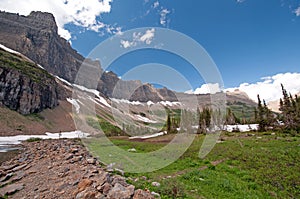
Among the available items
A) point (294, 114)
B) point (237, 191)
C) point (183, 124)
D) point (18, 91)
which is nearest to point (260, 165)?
point (237, 191)

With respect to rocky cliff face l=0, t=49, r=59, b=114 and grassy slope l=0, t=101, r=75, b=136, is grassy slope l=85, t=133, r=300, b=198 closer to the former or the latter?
grassy slope l=0, t=101, r=75, b=136

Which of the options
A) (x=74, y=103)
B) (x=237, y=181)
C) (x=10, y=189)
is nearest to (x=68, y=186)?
(x=10, y=189)

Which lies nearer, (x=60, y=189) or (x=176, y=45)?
(x=60, y=189)

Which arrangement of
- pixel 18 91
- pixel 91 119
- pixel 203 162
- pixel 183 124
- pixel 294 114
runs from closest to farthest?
1. pixel 203 162
2. pixel 294 114
3. pixel 183 124
4. pixel 18 91
5. pixel 91 119

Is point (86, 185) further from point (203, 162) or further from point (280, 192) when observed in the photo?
point (203, 162)

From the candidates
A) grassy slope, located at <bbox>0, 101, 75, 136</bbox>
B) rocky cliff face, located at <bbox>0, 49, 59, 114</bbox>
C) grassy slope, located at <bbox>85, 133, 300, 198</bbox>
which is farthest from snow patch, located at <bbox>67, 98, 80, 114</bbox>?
grassy slope, located at <bbox>85, 133, 300, 198</bbox>

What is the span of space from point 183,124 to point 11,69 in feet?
337

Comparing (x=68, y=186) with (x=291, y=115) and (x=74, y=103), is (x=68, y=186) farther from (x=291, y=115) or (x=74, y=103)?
(x=74, y=103)

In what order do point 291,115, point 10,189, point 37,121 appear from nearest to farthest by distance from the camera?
1. point 10,189
2. point 291,115
3. point 37,121

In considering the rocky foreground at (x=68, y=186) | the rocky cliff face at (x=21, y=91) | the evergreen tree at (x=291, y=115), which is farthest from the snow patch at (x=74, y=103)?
the rocky foreground at (x=68, y=186)

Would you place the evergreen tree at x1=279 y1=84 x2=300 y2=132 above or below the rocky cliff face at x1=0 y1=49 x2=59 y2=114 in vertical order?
below

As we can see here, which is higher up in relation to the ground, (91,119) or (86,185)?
(91,119)

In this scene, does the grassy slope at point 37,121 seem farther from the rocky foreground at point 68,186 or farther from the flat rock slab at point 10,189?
the flat rock slab at point 10,189

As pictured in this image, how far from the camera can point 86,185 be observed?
9102mm
